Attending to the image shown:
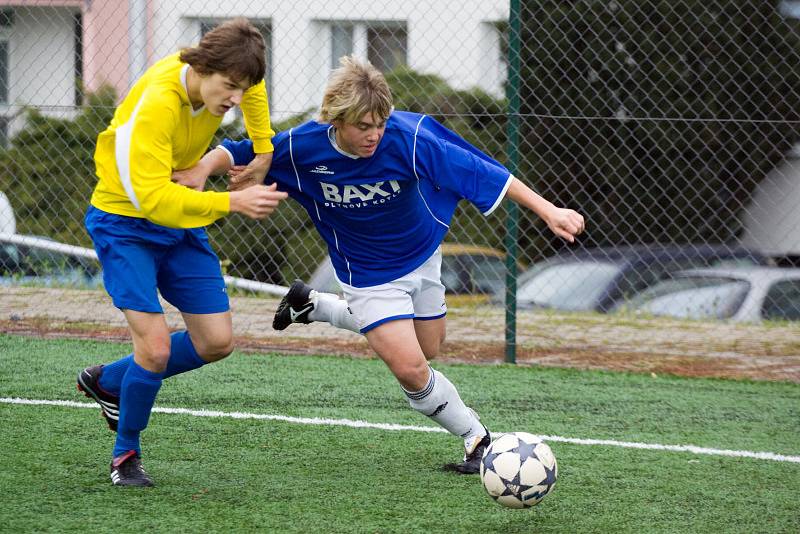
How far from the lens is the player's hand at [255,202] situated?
150 inches

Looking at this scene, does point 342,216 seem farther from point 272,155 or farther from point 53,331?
point 53,331

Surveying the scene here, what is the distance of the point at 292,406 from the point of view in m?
5.74

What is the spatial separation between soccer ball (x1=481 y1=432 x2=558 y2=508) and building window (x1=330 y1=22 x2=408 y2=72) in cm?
821

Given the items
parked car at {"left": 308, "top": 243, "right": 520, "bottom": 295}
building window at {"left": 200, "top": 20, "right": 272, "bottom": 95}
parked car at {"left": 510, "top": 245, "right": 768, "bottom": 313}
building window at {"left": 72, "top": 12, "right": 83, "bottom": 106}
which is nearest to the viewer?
parked car at {"left": 308, "top": 243, "right": 520, "bottom": 295}

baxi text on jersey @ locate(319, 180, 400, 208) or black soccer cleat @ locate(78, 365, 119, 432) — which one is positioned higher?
baxi text on jersey @ locate(319, 180, 400, 208)

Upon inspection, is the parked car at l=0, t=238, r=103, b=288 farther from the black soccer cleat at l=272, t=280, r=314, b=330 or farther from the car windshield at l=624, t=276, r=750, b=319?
the car windshield at l=624, t=276, r=750, b=319

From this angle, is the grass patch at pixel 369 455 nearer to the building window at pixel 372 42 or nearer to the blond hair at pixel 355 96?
the blond hair at pixel 355 96

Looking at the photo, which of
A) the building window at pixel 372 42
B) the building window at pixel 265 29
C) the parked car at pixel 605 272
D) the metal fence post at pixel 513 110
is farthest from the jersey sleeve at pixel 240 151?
the building window at pixel 372 42

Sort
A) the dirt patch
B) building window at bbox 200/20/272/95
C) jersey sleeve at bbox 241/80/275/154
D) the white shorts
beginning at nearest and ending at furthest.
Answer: jersey sleeve at bbox 241/80/275/154 → the white shorts → the dirt patch → building window at bbox 200/20/272/95

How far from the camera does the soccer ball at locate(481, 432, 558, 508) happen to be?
12.7 ft

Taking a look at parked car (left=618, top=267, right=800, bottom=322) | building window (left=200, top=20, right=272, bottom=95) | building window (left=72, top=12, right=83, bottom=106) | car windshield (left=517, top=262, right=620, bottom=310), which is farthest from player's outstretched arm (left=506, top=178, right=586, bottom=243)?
building window (left=72, top=12, right=83, bottom=106)

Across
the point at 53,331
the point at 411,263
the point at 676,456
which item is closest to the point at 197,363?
the point at 411,263

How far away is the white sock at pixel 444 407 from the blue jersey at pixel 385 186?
0.47 meters

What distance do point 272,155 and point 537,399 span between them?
93.9 inches
